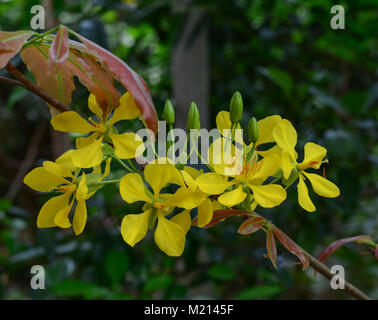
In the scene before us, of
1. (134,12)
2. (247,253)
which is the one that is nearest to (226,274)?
(247,253)

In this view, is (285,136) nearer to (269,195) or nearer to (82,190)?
(269,195)

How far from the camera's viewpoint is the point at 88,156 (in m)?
0.33

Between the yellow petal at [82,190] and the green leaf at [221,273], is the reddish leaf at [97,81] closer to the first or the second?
the yellow petal at [82,190]

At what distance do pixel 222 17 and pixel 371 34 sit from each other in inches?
14.9

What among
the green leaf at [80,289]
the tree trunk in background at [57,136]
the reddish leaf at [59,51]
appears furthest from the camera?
the tree trunk in background at [57,136]

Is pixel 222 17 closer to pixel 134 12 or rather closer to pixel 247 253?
pixel 134 12

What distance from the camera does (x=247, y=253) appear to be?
3.41 ft

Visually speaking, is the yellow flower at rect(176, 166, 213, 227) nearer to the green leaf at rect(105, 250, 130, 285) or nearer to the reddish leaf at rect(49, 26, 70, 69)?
the reddish leaf at rect(49, 26, 70, 69)

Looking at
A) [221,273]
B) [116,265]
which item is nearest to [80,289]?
[116,265]

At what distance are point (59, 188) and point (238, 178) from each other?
6.5 inches

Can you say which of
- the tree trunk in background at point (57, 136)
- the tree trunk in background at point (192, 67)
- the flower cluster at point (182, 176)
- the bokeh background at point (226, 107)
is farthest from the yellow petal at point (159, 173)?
the tree trunk in background at point (57, 136)

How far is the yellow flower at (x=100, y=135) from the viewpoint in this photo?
1.06 ft

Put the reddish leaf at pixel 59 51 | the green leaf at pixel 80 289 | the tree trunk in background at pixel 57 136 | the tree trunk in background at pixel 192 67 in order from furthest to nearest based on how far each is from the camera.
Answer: the tree trunk in background at pixel 57 136 < the tree trunk in background at pixel 192 67 < the green leaf at pixel 80 289 < the reddish leaf at pixel 59 51

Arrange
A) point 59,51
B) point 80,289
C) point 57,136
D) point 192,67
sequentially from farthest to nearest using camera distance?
point 57,136
point 192,67
point 80,289
point 59,51
